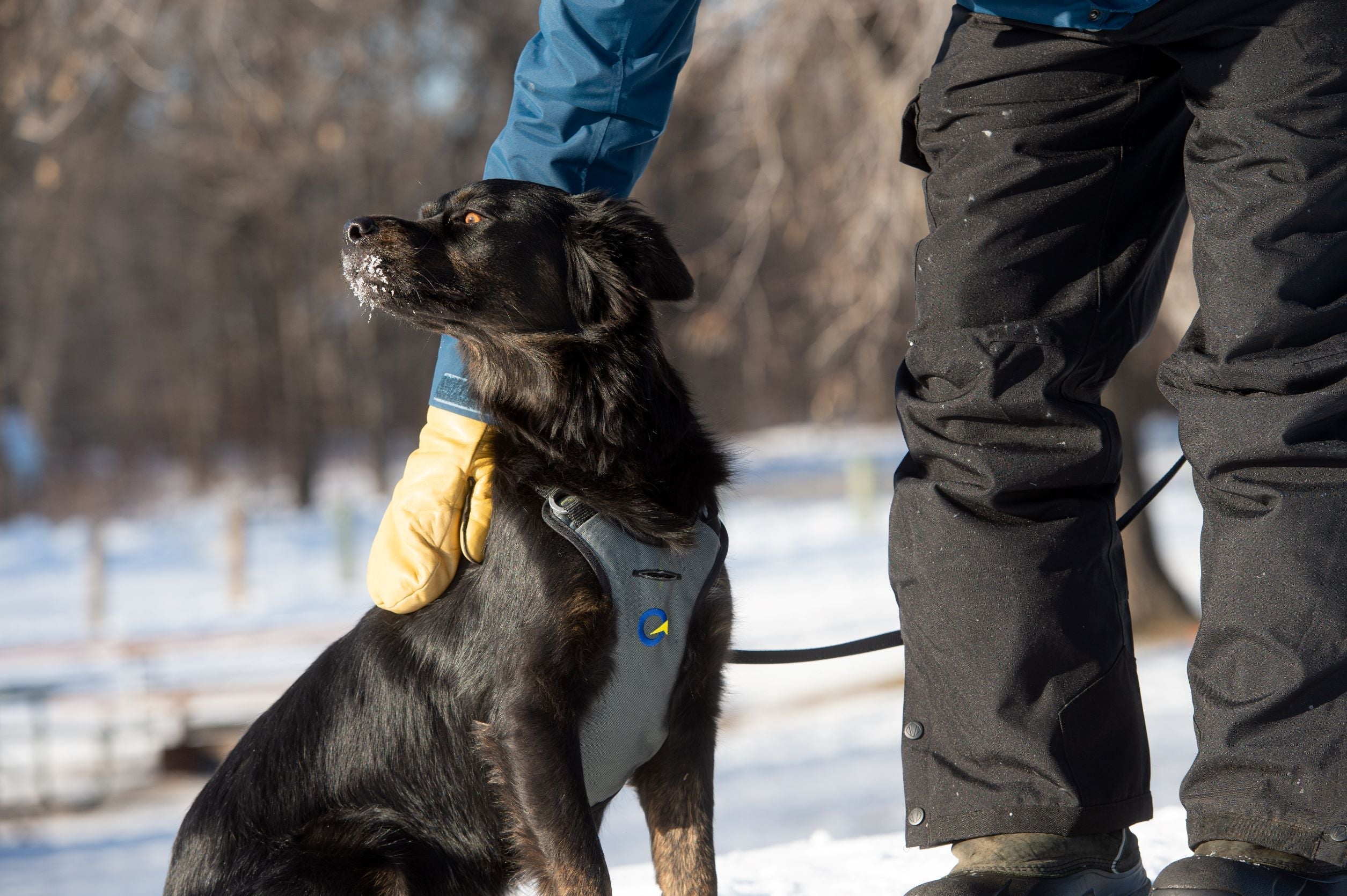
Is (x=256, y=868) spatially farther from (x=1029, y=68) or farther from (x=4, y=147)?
(x=4, y=147)

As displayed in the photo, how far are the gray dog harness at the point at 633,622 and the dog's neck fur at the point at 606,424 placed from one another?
5 centimetres

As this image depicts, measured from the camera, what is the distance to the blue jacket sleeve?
2076mm

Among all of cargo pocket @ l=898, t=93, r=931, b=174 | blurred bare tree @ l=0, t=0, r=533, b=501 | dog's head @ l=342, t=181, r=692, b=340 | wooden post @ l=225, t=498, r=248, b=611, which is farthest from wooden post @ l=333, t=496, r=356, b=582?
cargo pocket @ l=898, t=93, r=931, b=174

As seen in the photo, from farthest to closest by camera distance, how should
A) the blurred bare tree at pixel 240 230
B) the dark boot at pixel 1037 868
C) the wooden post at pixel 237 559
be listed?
the wooden post at pixel 237 559 < the blurred bare tree at pixel 240 230 < the dark boot at pixel 1037 868

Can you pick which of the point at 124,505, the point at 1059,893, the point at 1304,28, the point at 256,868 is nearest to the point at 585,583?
the point at 256,868

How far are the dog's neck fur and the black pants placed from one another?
1.64 ft

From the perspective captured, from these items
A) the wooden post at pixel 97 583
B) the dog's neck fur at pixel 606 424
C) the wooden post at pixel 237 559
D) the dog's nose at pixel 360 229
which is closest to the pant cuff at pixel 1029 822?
the dog's neck fur at pixel 606 424

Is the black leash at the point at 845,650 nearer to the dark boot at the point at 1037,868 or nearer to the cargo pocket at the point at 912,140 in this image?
the dark boot at the point at 1037,868

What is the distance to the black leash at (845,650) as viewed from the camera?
2.27 metres

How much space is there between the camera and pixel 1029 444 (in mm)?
1731

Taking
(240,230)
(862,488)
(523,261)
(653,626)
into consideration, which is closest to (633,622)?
(653,626)

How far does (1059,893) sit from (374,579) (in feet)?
4.23

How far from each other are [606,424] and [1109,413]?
976 mm

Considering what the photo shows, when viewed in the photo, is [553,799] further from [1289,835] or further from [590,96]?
[590,96]
